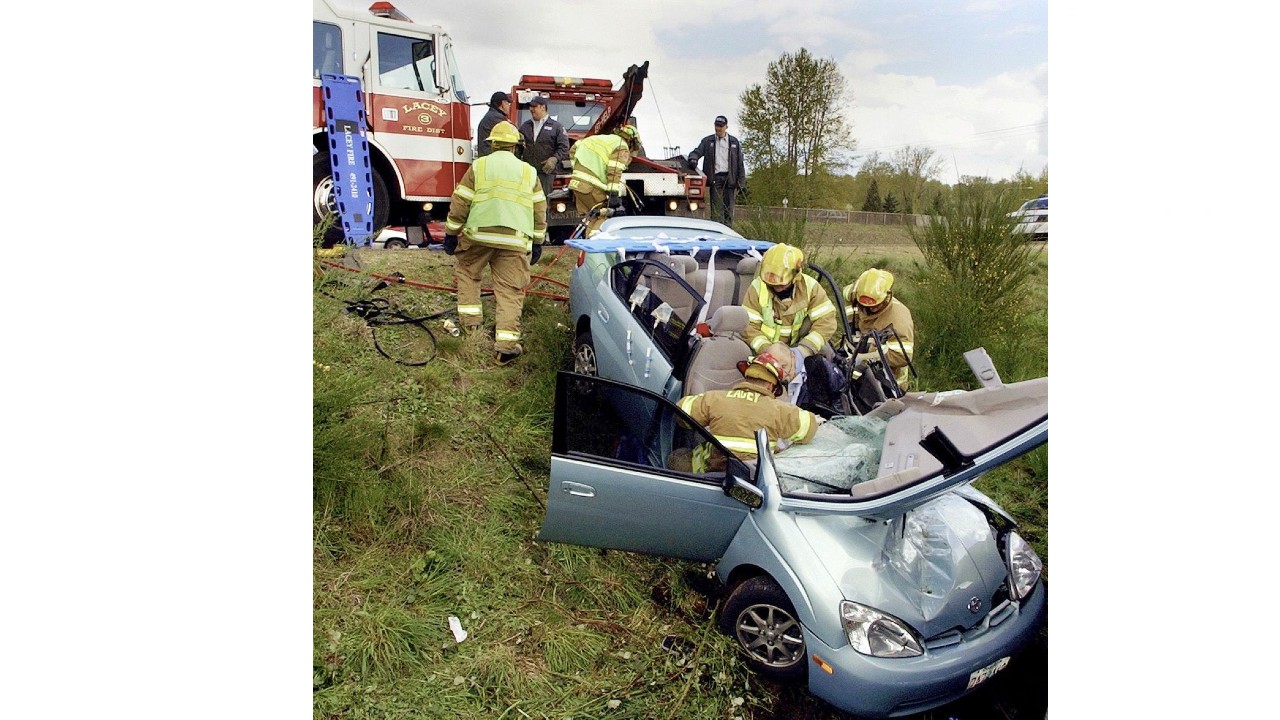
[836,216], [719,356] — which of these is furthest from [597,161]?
[719,356]

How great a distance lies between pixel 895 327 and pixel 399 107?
5.35 m

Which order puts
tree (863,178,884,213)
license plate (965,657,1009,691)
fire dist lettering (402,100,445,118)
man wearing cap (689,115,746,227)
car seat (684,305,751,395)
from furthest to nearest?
man wearing cap (689,115,746,227) < fire dist lettering (402,100,445,118) < tree (863,178,884,213) < car seat (684,305,751,395) < license plate (965,657,1009,691)

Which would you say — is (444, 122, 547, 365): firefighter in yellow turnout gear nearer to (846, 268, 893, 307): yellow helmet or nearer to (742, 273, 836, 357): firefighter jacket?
(742, 273, 836, 357): firefighter jacket

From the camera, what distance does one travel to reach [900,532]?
277 cm

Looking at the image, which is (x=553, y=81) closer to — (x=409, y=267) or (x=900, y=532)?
(x=409, y=267)

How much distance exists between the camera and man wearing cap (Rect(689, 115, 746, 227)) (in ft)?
28.6

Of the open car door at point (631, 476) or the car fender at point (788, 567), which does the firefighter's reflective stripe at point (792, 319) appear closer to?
the open car door at point (631, 476)

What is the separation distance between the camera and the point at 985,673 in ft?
8.64

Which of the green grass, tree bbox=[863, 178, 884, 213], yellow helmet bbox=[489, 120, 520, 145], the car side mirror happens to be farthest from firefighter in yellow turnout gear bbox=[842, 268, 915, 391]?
yellow helmet bbox=[489, 120, 520, 145]

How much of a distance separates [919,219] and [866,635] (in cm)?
514

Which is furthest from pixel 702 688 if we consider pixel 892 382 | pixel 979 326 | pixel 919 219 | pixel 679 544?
pixel 919 219

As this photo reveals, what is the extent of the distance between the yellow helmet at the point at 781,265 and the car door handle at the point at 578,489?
6.81 ft

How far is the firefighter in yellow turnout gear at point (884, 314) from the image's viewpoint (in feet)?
14.6

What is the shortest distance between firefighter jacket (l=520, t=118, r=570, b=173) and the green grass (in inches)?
150
